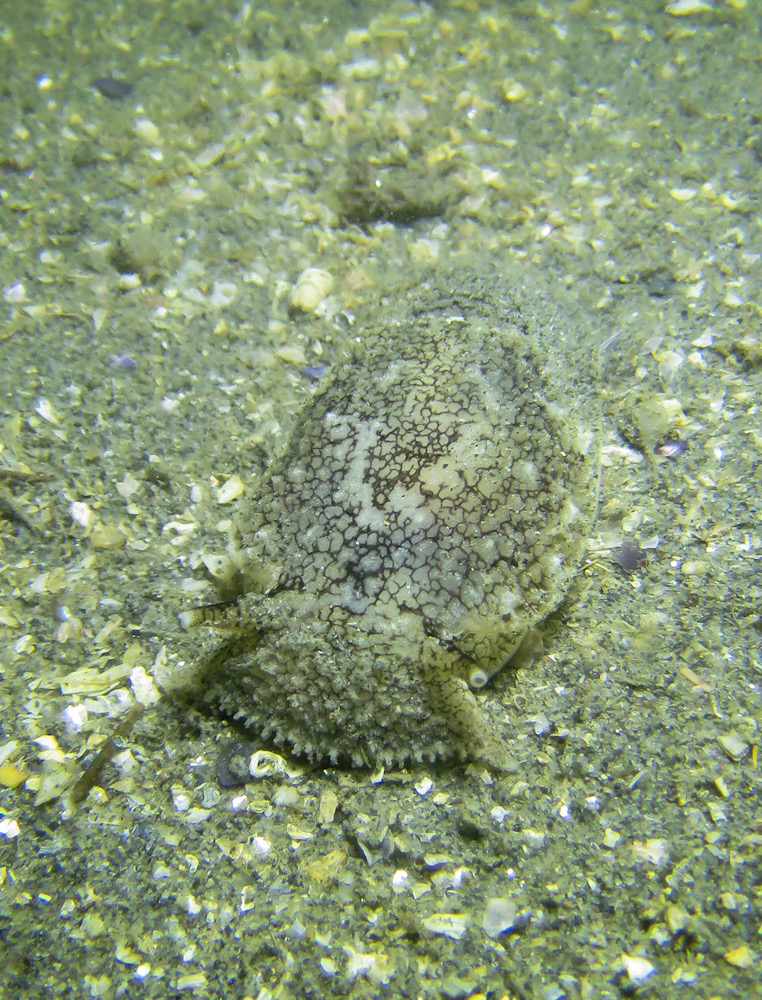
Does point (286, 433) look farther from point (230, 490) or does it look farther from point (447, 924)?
point (447, 924)

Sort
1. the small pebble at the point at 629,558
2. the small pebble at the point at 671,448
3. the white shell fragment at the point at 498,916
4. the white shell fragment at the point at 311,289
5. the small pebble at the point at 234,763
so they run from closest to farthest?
the white shell fragment at the point at 498,916, the small pebble at the point at 234,763, the small pebble at the point at 629,558, the small pebble at the point at 671,448, the white shell fragment at the point at 311,289

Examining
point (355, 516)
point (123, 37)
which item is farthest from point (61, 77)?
point (355, 516)

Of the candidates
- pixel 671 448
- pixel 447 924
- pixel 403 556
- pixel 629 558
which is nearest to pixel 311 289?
pixel 403 556

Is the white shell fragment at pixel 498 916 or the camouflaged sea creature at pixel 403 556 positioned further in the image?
the camouflaged sea creature at pixel 403 556

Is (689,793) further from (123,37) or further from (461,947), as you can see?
(123,37)

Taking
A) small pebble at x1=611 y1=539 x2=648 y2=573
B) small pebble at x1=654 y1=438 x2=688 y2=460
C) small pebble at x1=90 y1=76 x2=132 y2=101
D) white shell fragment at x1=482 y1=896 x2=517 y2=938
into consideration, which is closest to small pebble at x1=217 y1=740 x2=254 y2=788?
white shell fragment at x1=482 y1=896 x2=517 y2=938

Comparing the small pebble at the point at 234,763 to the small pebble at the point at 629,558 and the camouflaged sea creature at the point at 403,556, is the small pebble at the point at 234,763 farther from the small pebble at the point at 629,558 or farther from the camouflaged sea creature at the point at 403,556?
the small pebble at the point at 629,558

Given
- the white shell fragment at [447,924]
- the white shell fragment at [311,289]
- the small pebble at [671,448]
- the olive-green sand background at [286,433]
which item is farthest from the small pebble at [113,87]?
the white shell fragment at [447,924]

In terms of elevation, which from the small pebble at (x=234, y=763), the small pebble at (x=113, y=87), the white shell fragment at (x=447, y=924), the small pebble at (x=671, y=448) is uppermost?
the small pebble at (x=113, y=87)
